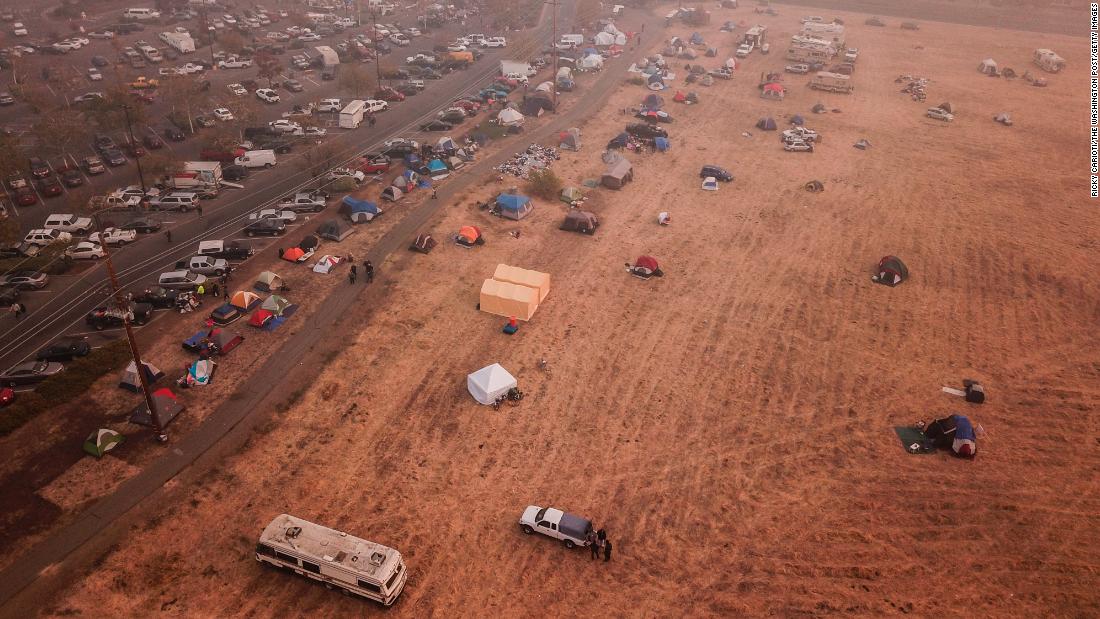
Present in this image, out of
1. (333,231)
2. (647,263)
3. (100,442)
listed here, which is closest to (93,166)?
(333,231)

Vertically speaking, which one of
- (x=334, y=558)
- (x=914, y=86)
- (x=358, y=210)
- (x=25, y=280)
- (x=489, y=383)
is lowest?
(x=914, y=86)

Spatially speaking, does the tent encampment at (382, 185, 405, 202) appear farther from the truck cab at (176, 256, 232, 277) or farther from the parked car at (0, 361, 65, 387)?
the parked car at (0, 361, 65, 387)

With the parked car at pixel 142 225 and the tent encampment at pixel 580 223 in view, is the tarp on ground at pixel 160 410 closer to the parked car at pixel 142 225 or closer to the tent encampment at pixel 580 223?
the parked car at pixel 142 225

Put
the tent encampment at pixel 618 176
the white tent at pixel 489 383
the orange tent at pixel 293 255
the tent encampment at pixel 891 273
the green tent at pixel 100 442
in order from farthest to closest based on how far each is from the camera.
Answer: the tent encampment at pixel 618 176 < the orange tent at pixel 293 255 < the tent encampment at pixel 891 273 < the white tent at pixel 489 383 < the green tent at pixel 100 442

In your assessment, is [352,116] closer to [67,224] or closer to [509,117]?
[509,117]

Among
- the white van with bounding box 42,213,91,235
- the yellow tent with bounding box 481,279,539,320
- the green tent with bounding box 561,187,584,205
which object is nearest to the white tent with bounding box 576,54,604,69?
the green tent with bounding box 561,187,584,205

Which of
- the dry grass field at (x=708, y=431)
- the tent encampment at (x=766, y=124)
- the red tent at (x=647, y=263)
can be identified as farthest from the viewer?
the tent encampment at (x=766, y=124)

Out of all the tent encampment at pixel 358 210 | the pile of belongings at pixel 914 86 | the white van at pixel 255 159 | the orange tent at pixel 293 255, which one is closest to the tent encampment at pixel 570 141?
the tent encampment at pixel 358 210
